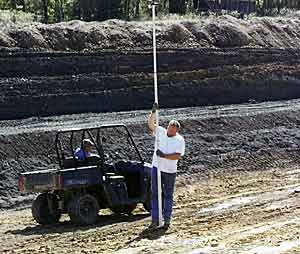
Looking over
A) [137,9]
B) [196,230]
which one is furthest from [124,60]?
[196,230]

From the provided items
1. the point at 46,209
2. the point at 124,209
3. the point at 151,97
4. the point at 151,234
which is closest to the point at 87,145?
the point at 46,209

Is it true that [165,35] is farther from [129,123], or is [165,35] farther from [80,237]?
[80,237]

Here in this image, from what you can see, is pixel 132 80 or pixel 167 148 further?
pixel 132 80

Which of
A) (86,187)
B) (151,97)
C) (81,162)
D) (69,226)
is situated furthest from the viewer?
(151,97)

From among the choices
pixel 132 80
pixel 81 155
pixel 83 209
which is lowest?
pixel 83 209

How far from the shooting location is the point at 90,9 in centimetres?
3778

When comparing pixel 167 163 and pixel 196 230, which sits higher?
pixel 167 163

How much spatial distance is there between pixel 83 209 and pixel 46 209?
2.91ft

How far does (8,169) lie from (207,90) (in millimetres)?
12786

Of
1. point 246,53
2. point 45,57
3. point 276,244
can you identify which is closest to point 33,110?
point 45,57

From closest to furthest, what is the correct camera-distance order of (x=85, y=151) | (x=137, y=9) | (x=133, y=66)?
(x=85, y=151), (x=133, y=66), (x=137, y=9)

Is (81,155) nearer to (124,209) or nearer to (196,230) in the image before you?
(124,209)

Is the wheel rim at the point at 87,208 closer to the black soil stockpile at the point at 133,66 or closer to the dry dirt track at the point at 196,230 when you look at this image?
the dry dirt track at the point at 196,230

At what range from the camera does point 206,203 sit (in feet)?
52.7
